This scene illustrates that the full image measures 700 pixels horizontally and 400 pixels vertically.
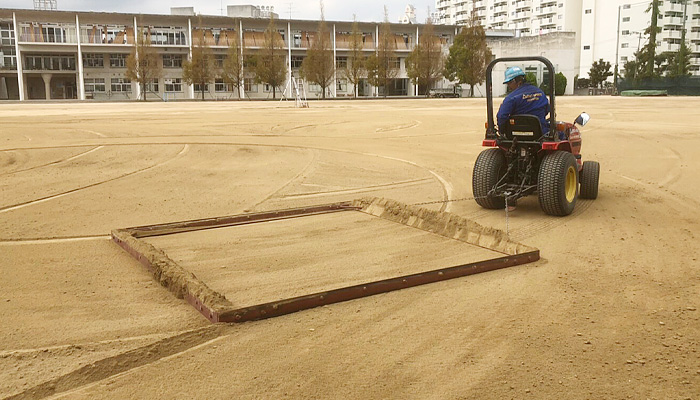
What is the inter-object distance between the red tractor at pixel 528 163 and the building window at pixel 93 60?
74800 mm

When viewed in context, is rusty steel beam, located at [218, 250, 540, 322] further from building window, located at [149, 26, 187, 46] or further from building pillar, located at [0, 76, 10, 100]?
building pillar, located at [0, 76, 10, 100]

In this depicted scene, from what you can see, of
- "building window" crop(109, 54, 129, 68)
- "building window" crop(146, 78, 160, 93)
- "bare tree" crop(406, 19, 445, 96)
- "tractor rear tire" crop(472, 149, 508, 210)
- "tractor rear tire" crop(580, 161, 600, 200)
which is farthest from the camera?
"building window" crop(109, 54, 129, 68)

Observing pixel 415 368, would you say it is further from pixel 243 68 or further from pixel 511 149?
pixel 243 68

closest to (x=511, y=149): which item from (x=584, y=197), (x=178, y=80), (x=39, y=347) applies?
(x=584, y=197)

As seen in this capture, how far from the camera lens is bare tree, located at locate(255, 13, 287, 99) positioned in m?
69.2

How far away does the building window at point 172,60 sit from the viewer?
258 ft

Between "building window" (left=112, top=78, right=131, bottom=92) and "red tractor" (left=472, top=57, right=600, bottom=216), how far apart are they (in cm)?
7347

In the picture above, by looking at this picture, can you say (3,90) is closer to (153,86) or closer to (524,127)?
(153,86)

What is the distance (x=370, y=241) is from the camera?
306 inches

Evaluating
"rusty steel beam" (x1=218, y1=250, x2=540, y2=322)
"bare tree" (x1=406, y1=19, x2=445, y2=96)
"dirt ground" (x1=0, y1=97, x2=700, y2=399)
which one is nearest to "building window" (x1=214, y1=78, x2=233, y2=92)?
"bare tree" (x1=406, y1=19, x2=445, y2=96)

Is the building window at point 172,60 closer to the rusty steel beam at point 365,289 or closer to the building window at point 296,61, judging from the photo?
the building window at point 296,61

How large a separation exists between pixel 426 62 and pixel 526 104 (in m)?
63.9

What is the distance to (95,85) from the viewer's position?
76.1 meters

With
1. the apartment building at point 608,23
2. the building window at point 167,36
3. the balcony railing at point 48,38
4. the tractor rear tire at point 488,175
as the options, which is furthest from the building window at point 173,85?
the tractor rear tire at point 488,175
